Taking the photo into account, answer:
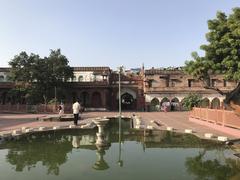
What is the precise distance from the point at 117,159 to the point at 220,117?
10852mm

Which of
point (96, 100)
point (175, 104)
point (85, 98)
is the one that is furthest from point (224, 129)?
point (85, 98)

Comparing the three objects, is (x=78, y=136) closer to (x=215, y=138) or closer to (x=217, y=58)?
(x=215, y=138)

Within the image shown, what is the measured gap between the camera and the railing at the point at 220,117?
17281 mm

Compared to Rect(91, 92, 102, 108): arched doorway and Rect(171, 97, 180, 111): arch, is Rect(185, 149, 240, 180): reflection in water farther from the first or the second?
Rect(91, 92, 102, 108): arched doorway

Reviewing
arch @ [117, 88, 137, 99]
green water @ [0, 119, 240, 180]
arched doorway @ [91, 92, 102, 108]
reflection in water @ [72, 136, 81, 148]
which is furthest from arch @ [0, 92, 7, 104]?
reflection in water @ [72, 136, 81, 148]

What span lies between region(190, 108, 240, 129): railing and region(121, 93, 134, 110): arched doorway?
99.9ft

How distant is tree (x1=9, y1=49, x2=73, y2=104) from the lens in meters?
45.6

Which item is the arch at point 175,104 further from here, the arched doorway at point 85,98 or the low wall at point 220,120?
the low wall at point 220,120

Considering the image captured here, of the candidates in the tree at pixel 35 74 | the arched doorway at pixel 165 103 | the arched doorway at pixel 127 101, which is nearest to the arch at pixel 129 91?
the arched doorway at pixel 127 101

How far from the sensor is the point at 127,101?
191 ft

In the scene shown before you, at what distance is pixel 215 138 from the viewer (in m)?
15.0

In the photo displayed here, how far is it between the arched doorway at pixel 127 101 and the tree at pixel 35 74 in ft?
46.4

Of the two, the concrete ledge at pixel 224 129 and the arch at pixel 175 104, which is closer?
the concrete ledge at pixel 224 129

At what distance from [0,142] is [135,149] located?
6.49 meters
